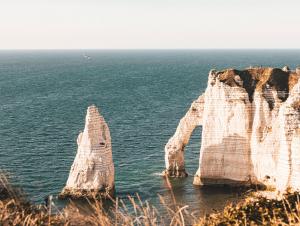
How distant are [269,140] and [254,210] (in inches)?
1015

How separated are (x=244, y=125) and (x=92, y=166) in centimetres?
1418

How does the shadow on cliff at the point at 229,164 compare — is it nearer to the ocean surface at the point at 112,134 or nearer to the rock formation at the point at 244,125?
the rock formation at the point at 244,125

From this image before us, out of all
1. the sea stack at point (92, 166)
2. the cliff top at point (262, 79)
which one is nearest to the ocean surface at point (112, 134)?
the sea stack at point (92, 166)

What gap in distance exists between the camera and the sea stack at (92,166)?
4322 cm

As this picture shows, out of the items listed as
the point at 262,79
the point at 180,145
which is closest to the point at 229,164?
the point at 180,145

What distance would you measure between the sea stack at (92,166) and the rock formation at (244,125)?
29.7 feet

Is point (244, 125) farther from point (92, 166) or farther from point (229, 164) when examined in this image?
point (92, 166)

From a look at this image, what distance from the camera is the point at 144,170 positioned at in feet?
169

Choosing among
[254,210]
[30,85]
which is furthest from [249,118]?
[30,85]

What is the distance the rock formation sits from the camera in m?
42.6

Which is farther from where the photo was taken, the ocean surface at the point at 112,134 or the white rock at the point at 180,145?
the white rock at the point at 180,145

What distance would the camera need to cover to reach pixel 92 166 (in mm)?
43688

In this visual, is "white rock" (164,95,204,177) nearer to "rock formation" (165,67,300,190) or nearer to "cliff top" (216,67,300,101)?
"rock formation" (165,67,300,190)

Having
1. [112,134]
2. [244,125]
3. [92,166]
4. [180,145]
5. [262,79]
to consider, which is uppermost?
[262,79]
